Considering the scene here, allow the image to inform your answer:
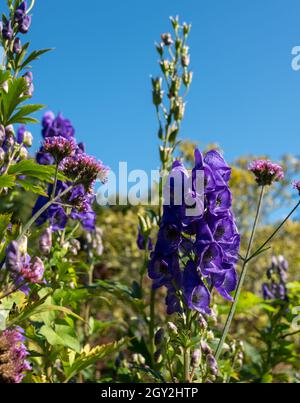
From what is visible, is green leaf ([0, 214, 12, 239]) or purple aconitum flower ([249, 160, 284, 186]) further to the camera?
purple aconitum flower ([249, 160, 284, 186])

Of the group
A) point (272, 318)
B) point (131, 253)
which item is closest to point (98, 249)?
point (272, 318)

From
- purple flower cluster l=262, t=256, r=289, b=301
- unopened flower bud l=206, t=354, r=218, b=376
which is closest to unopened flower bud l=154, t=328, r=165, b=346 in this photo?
unopened flower bud l=206, t=354, r=218, b=376

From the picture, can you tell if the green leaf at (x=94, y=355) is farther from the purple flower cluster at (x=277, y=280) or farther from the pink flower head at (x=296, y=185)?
the purple flower cluster at (x=277, y=280)

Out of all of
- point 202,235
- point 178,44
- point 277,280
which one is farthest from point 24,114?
point 277,280

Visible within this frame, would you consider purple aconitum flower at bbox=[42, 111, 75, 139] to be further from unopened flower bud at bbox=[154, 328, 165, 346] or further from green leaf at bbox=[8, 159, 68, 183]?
unopened flower bud at bbox=[154, 328, 165, 346]

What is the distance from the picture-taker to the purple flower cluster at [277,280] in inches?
190

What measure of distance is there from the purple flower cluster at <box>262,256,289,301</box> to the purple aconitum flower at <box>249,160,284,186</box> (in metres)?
1.93

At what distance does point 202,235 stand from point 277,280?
2826 millimetres

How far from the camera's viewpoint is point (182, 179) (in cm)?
→ 248

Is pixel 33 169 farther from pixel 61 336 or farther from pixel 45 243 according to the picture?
pixel 61 336

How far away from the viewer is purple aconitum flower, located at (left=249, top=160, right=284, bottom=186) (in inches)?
118

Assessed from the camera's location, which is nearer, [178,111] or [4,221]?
[4,221]

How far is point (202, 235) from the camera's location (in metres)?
2.39
